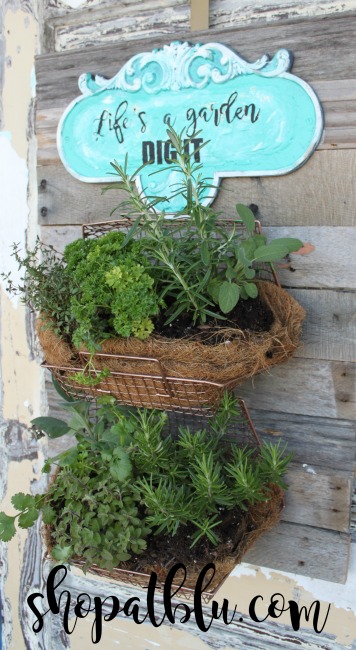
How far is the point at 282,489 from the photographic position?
54.9 inches

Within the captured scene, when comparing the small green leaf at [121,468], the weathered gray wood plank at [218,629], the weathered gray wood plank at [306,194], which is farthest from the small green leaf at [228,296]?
the weathered gray wood plank at [218,629]

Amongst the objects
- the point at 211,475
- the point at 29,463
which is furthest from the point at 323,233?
the point at 29,463

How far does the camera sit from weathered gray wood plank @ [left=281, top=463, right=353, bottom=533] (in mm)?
Answer: 1396

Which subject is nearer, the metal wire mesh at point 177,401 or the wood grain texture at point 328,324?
the metal wire mesh at point 177,401

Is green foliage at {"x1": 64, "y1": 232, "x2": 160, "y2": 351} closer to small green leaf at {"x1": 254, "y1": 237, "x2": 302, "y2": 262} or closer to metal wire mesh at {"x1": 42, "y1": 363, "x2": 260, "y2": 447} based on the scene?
metal wire mesh at {"x1": 42, "y1": 363, "x2": 260, "y2": 447}

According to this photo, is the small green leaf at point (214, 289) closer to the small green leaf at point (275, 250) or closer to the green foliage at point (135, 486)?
the small green leaf at point (275, 250)

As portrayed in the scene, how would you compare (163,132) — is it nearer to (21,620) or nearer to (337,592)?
(337,592)

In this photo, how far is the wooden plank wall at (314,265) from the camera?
129cm

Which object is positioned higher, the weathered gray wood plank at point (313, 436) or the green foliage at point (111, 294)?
the green foliage at point (111, 294)

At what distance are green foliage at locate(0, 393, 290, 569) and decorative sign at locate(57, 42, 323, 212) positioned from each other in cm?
52

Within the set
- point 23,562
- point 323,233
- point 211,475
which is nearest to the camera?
point 211,475

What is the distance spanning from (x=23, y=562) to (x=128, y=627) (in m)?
0.41

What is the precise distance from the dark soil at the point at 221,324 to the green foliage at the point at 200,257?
2cm

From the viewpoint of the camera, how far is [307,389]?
1402mm
